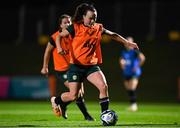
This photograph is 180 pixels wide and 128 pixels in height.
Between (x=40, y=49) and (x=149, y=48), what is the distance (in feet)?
20.4

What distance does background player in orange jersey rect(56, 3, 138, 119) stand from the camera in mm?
13367

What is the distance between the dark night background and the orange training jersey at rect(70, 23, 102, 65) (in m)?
19.7

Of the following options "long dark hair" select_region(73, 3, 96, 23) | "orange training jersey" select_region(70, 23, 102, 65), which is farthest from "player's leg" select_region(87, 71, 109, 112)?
"long dark hair" select_region(73, 3, 96, 23)

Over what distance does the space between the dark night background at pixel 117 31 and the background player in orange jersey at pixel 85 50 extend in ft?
64.3

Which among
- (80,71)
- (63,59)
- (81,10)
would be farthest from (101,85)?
(63,59)

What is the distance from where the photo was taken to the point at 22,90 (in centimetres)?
3056

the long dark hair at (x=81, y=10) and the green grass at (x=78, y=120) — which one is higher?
the long dark hair at (x=81, y=10)

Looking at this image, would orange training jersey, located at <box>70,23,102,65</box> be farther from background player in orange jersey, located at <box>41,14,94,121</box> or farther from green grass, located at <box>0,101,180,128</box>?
background player in orange jersey, located at <box>41,14,94,121</box>

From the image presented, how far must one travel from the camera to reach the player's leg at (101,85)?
13.3 metres

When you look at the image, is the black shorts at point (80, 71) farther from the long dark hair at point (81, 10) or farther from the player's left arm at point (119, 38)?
the long dark hair at point (81, 10)

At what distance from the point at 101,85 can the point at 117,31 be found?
74.1ft

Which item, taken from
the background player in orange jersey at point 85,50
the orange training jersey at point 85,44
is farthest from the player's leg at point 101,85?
the orange training jersey at point 85,44

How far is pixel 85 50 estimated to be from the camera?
13492 millimetres

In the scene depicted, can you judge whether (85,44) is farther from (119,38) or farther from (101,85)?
(101,85)
